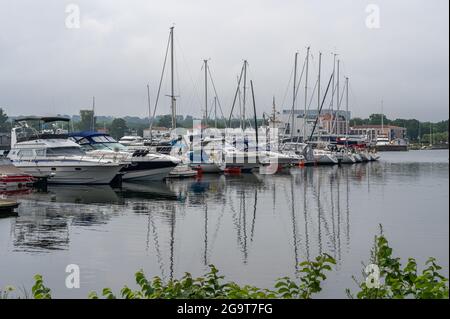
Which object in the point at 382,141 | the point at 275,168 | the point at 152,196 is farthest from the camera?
the point at 382,141

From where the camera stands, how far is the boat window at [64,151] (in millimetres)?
45469

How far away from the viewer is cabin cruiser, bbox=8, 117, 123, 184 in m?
44.9

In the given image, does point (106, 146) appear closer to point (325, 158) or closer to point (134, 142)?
point (134, 142)

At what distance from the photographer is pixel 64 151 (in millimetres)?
45781

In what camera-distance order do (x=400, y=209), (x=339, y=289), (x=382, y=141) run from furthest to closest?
(x=382, y=141) → (x=400, y=209) → (x=339, y=289)

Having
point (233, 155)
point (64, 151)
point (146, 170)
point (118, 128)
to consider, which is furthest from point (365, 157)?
point (118, 128)

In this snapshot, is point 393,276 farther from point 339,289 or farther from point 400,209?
point 400,209

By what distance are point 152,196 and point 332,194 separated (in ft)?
40.5

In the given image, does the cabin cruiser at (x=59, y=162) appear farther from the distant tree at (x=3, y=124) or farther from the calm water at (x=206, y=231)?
the distant tree at (x=3, y=124)

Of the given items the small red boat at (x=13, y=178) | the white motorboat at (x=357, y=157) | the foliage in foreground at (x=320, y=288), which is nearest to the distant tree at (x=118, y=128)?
the white motorboat at (x=357, y=157)

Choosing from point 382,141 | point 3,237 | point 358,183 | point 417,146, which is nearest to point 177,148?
point 358,183

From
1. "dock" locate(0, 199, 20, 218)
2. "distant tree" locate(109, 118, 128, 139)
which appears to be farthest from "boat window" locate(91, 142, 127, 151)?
"distant tree" locate(109, 118, 128, 139)

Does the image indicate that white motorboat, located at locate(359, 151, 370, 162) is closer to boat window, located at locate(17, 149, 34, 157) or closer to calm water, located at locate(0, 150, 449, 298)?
calm water, located at locate(0, 150, 449, 298)

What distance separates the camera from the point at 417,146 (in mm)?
146875
